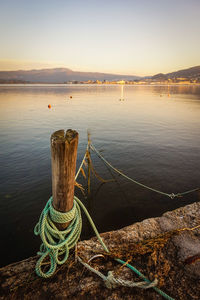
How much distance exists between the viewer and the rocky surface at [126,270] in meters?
2.98

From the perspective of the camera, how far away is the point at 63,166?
2924mm

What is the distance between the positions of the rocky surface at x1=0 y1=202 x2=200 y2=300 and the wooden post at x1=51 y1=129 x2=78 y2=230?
104 cm

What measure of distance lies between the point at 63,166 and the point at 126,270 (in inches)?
106

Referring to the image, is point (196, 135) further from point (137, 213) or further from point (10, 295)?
point (10, 295)

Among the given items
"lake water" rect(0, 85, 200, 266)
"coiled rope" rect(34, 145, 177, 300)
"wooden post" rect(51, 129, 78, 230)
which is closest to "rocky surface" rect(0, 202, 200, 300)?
"coiled rope" rect(34, 145, 177, 300)

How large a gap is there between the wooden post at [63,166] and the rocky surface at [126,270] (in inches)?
40.9

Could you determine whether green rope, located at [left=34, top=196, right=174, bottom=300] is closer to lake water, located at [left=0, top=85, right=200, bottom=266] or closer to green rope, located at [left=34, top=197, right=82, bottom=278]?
green rope, located at [left=34, top=197, right=82, bottom=278]

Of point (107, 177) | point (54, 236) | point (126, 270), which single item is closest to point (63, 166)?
point (54, 236)

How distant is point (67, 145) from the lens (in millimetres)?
2746

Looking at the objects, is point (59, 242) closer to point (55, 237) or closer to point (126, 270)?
point (55, 237)

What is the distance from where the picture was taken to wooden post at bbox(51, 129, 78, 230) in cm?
275

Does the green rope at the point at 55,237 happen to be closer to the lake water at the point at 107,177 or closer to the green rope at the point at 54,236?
the green rope at the point at 54,236

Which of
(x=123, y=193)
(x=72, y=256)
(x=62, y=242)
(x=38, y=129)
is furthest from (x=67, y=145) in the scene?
(x=38, y=129)

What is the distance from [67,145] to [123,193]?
6979 millimetres
